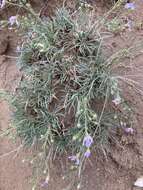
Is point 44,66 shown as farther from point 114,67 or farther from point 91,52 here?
point 114,67

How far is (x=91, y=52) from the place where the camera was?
2.01m

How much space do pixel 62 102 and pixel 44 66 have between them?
0.23 metres

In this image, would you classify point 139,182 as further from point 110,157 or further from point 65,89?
point 65,89

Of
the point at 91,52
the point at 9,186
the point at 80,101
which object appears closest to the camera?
the point at 80,101

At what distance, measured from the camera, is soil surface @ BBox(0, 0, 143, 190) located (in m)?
2.08

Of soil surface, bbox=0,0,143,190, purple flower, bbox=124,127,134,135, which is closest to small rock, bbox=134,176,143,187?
soil surface, bbox=0,0,143,190

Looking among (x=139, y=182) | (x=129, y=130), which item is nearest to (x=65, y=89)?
(x=129, y=130)

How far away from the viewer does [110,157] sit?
2109 millimetres

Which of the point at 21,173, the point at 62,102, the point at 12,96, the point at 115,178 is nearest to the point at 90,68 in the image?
the point at 62,102

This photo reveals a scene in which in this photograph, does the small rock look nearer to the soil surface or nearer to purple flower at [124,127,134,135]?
the soil surface

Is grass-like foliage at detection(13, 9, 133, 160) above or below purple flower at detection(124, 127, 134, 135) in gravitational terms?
above

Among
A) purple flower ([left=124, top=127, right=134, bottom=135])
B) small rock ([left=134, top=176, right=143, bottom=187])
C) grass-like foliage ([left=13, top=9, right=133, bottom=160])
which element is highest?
grass-like foliage ([left=13, top=9, right=133, bottom=160])

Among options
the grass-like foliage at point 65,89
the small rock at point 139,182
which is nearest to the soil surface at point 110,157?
the small rock at point 139,182

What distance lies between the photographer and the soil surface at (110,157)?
208 cm
